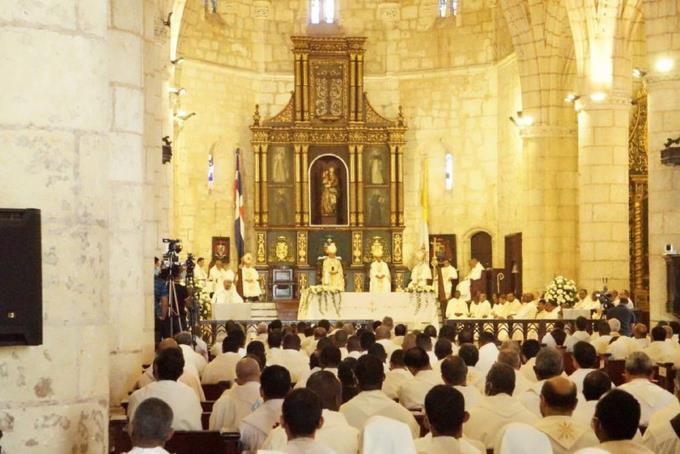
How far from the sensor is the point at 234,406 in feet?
31.5

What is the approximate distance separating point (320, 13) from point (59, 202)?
100.0ft

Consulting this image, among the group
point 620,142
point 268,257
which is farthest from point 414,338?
point 268,257

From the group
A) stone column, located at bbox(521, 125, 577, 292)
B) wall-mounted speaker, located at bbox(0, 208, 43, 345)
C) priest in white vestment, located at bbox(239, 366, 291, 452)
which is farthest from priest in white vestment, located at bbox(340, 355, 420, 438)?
stone column, located at bbox(521, 125, 577, 292)

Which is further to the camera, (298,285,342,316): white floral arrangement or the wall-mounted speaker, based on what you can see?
(298,285,342,316): white floral arrangement

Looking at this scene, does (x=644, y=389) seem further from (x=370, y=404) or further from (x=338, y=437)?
(x=338, y=437)

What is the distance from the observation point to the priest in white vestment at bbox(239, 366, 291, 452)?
8.30 meters

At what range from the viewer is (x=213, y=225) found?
34.2m

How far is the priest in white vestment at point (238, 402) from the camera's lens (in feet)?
31.3

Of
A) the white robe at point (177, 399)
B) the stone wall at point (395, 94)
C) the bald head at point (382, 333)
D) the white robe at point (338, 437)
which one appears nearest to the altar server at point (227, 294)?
the stone wall at point (395, 94)

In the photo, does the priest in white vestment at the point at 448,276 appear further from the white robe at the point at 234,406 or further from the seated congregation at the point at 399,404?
the white robe at the point at 234,406

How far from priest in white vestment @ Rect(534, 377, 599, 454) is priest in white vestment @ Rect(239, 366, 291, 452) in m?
1.85

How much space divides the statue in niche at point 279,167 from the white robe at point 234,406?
24494 mm

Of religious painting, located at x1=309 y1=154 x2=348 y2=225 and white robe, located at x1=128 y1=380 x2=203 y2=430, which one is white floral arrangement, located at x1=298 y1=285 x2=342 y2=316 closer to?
religious painting, located at x1=309 y1=154 x2=348 y2=225

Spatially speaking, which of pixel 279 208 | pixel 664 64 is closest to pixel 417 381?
pixel 664 64
